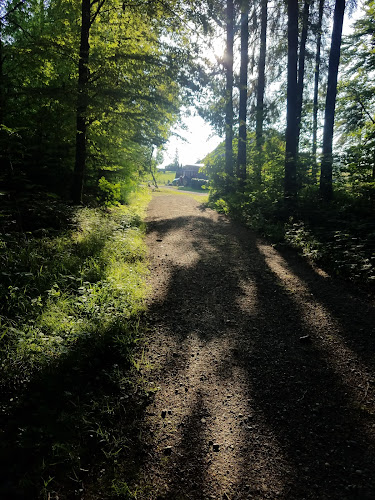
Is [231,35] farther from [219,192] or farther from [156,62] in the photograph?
[156,62]

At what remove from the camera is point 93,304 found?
11.9ft

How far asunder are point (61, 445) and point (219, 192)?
1524 centimetres

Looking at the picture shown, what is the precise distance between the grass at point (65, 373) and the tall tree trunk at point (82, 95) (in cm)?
403

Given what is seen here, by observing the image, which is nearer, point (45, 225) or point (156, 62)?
point (45, 225)

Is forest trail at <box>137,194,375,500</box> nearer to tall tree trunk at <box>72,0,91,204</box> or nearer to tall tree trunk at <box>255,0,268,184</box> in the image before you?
tall tree trunk at <box>72,0,91,204</box>

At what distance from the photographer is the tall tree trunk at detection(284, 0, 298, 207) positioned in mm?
9180

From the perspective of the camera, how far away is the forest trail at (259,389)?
191 centimetres

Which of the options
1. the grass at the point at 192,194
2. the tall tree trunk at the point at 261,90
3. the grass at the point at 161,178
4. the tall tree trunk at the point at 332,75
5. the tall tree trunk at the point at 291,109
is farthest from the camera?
the grass at the point at 161,178

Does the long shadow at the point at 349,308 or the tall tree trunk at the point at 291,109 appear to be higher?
the tall tree trunk at the point at 291,109

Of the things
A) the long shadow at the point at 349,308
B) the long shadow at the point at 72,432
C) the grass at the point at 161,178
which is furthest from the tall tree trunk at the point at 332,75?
the grass at the point at 161,178

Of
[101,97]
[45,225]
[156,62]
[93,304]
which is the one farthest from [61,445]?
[156,62]

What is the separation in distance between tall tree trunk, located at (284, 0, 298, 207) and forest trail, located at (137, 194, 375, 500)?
5.27 m

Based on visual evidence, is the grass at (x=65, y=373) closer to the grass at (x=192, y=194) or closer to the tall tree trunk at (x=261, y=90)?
the tall tree trunk at (x=261, y=90)

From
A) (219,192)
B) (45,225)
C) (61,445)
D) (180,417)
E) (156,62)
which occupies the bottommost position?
(180,417)
